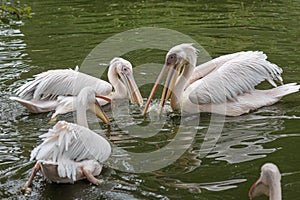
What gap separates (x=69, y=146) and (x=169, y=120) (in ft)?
6.33

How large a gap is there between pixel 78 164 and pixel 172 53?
2.22m

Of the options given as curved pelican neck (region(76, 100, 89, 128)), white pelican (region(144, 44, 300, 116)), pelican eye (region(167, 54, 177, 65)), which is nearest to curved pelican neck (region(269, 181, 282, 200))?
curved pelican neck (region(76, 100, 89, 128))

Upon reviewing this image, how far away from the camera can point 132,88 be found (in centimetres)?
674

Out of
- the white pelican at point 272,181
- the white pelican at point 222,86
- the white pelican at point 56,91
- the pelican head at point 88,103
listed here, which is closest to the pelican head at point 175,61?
the white pelican at point 222,86

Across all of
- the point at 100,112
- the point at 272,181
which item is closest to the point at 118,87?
the point at 100,112

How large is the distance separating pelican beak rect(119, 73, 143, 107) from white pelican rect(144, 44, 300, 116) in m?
0.39

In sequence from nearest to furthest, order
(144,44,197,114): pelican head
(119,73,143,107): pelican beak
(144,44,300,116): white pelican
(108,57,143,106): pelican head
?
(144,44,300,116): white pelican → (144,44,197,114): pelican head → (119,73,143,107): pelican beak → (108,57,143,106): pelican head

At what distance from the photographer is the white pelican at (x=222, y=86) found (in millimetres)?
6160

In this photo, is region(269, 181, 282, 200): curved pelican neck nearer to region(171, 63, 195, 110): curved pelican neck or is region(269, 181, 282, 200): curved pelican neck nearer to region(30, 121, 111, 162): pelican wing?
region(30, 121, 111, 162): pelican wing


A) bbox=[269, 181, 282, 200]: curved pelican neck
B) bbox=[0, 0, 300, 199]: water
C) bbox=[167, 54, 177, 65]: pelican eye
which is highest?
bbox=[167, 54, 177, 65]: pelican eye

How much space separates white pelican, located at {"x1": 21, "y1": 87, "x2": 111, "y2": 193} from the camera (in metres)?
4.29

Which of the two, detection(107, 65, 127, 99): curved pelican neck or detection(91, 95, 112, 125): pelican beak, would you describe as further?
detection(107, 65, 127, 99): curved pelican neck

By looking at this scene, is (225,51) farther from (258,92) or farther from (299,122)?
(299,122)

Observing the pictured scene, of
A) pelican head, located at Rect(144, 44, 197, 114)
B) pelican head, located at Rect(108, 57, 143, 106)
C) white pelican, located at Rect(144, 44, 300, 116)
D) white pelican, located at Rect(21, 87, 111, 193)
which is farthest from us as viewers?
pelican head, located at Rect(108, 57, 143, 106)
